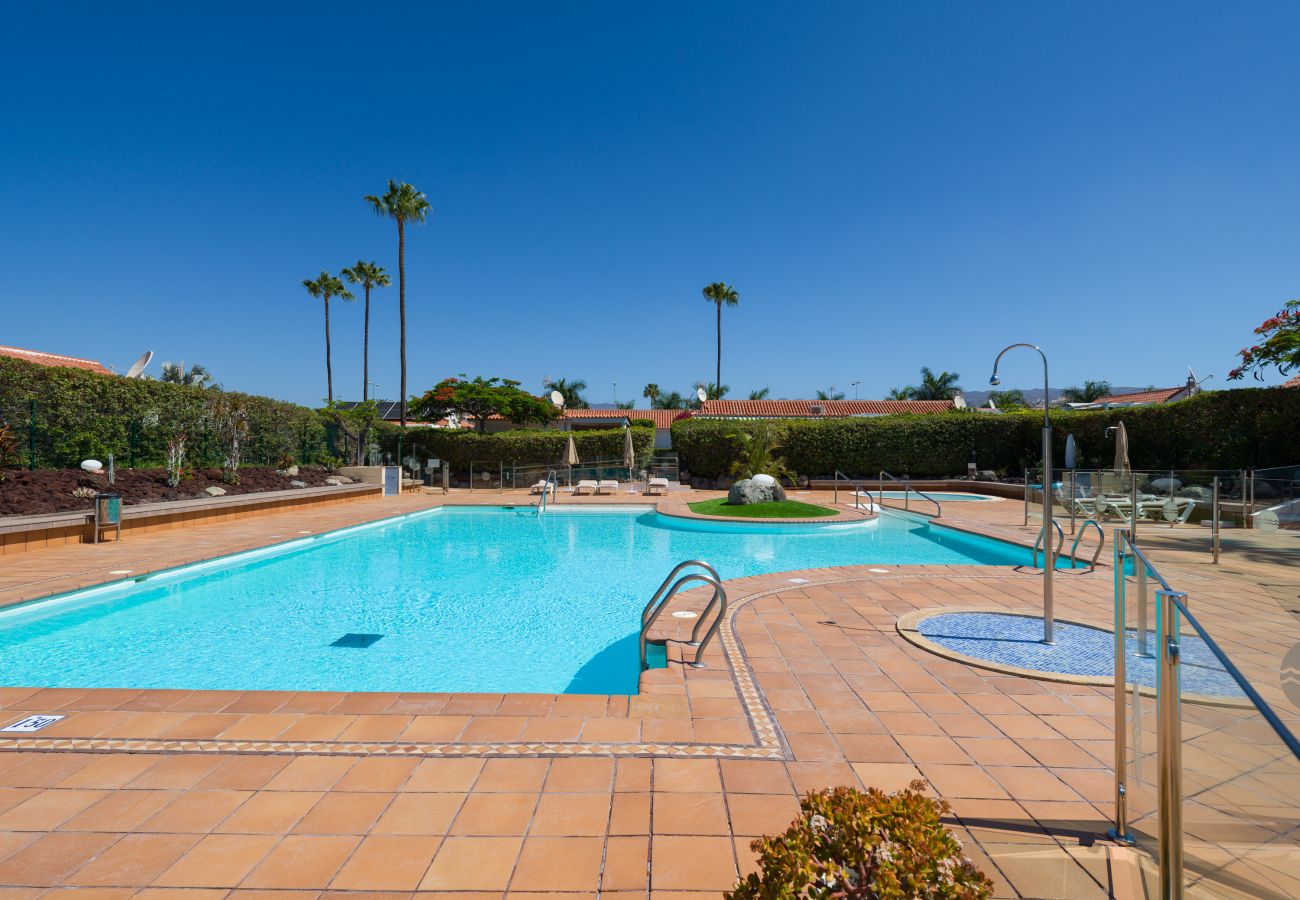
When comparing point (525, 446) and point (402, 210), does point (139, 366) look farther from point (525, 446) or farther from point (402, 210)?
point (402, 210)

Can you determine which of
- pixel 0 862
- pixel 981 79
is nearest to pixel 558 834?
pixel 0 862

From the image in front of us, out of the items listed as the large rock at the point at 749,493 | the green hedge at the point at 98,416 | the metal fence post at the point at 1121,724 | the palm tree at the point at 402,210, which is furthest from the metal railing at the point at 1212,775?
the palm tree at the point at 402,210

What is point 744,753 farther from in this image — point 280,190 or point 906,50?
point 280,190

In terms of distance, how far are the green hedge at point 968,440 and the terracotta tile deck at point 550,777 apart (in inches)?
686

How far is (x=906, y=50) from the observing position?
12.9 meters

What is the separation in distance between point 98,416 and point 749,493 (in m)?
16.7

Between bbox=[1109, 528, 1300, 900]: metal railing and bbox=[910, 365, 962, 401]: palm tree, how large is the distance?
186 ft

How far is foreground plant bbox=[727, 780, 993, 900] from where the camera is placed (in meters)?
1.31

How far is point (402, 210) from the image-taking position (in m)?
29.7

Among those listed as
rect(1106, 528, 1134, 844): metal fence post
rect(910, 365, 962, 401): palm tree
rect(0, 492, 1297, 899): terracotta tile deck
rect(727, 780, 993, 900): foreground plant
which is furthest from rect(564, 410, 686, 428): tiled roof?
rect(727, 780, 993, 900): foreground plant

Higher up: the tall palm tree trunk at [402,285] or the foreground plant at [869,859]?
the tall palm tree trunk at [402,285]

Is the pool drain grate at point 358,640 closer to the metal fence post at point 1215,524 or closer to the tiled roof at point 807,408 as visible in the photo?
the metal fence post at point 1215,524

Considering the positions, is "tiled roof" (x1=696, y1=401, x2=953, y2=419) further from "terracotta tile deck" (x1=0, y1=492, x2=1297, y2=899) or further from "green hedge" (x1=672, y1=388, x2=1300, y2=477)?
"terracotta tile deck" (x1=0, y1=492, x2=1297, y2=899)

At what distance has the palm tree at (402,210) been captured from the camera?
29453mm
